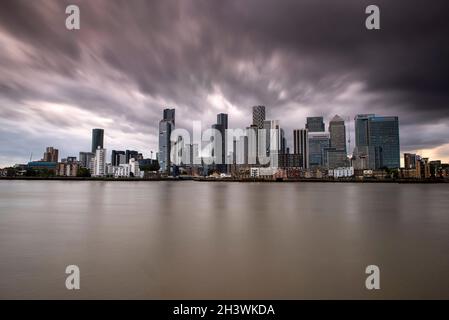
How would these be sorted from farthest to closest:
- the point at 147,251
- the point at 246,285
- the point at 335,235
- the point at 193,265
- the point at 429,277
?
the point at 335,235 < the point at 147,251 < the point at 193,265 < the point at 429,277 < the point at 246,285

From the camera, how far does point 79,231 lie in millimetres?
15594

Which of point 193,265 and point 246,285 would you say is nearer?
point 246,285

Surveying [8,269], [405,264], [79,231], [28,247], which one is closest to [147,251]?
[8,269]

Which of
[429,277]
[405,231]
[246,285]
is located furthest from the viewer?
[405,231]

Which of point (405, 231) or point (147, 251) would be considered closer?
point (147, 251)

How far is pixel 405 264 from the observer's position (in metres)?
9.81

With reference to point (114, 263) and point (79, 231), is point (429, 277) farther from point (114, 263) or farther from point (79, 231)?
point (79, 231)

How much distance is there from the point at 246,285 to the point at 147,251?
496cm

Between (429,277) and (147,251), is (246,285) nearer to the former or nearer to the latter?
(147,251)
